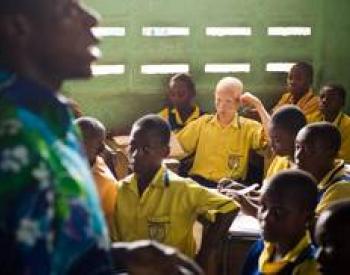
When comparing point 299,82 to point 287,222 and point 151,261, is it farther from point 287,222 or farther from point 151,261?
point 151,261

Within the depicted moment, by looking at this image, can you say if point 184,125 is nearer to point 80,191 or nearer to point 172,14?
point 172,14

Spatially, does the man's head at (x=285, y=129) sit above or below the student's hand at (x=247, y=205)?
above

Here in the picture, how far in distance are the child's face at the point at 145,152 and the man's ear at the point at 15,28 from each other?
6.46 ft


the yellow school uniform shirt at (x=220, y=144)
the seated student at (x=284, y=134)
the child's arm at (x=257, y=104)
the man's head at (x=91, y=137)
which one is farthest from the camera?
the child's arm at (x=257, y=104)

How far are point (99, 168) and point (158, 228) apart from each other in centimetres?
45

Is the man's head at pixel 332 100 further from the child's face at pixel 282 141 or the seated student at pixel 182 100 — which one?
the child's face at pixel 282 141

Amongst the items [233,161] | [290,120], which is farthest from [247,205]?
[233,161]

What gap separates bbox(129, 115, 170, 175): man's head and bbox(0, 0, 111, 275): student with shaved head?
1864 mm

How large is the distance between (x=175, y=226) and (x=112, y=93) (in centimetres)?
333

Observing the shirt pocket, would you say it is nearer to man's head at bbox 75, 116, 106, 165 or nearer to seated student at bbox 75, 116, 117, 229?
seated student at bbox 75, 116, 117, 229

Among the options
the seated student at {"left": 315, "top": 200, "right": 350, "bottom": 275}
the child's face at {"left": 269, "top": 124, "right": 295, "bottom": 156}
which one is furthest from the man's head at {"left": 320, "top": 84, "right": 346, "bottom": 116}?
the seated student at {"left": 315, "top": 200, "right": 350, "bottom": 275}

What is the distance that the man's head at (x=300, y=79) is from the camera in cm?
570

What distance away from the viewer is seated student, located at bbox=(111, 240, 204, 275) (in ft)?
4.06

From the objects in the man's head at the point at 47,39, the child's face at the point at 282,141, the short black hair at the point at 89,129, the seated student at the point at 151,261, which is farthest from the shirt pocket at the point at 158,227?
the man's head at the point at 47,39
